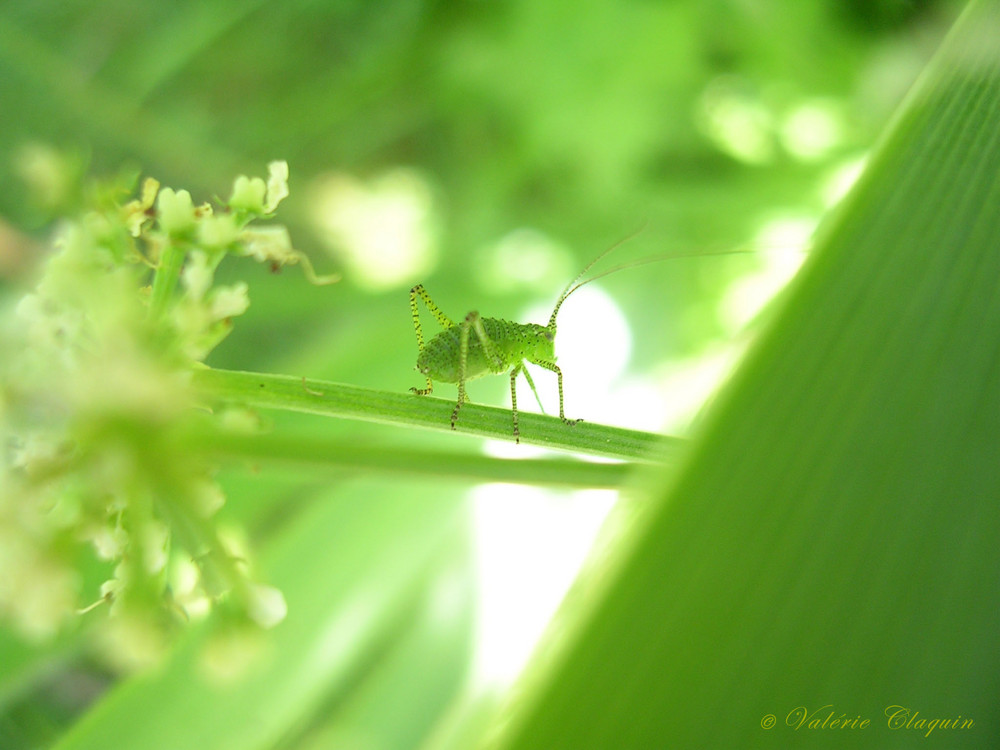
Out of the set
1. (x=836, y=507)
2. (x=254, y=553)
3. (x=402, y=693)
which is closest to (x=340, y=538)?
(x=254, y=553)

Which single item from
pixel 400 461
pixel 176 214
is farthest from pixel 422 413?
pixel 176 214

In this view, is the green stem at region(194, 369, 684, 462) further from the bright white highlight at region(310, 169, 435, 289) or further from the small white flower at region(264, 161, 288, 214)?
the bright white highlight at region(310, 169, 435, 289)

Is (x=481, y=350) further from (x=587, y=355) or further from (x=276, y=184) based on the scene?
(x=587, y=355)

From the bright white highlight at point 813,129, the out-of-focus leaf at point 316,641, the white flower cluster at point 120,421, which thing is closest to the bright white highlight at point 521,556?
the out-of-focus leaf at point 316,641

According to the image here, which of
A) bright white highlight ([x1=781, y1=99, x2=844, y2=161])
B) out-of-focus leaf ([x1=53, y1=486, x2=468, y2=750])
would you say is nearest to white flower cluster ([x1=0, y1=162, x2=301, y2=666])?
out-of-focus leaf ([x1=53, y1=486, x2=468, y2=750])

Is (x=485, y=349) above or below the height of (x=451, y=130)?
below

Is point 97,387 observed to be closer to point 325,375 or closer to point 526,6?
point 325,375
